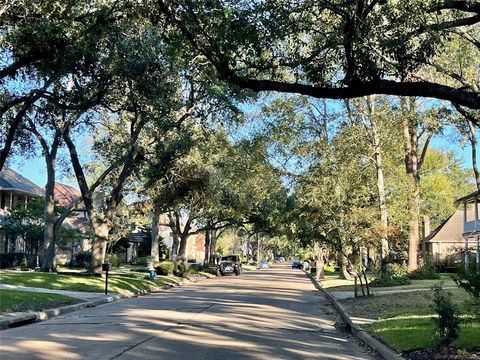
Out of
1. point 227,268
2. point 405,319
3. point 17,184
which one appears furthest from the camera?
point 227,268

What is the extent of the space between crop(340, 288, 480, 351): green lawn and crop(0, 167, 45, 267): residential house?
30.6 metres

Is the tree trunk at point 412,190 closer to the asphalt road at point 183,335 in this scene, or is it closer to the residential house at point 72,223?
the asphalt road at point 183,335

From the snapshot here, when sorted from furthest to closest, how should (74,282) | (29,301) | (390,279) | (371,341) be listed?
1. (390,279)
2. (74,282)
3. (29,301)
4. (371,341)

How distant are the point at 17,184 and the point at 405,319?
39.6 meters

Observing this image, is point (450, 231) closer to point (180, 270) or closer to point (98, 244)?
point (180, 270)

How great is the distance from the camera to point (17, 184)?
4638 centimetres

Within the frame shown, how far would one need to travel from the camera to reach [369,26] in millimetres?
9820

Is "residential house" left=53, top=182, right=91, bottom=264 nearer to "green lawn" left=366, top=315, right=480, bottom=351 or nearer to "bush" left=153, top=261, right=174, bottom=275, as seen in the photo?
"bush" left=153, top=261, right=174, bottom=275

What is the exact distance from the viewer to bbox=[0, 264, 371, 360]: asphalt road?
9820 millimetres

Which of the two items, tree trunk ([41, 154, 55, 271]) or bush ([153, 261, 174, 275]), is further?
bush ([153, 261, 174, 275])

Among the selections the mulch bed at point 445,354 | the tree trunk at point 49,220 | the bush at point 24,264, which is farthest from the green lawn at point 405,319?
the bush at point 24,264

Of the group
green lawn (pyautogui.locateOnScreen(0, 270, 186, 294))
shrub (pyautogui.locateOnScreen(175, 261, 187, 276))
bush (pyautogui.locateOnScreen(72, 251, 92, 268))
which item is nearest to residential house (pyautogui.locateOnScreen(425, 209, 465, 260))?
shrub (pyautogui.locateOnScreen(175, 261, 187, 276))

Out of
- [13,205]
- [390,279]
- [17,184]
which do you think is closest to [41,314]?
[390,279]

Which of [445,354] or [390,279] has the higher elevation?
[390,279]
